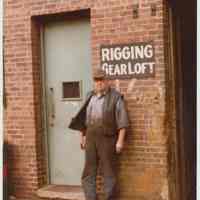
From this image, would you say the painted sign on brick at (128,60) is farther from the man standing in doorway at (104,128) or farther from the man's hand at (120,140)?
the man's hand at (120,140)

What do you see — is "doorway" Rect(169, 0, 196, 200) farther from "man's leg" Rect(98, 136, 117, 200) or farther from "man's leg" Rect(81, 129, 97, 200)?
"man's leg" Rect(81, 129, 97, 200)

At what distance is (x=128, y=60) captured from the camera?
6.60m

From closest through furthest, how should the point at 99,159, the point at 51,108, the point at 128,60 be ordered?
the point at 99,159 < the point at 128,60 < the point at 51,108

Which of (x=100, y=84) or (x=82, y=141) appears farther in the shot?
(x=82, y=141)

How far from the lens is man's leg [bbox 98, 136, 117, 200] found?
635cm

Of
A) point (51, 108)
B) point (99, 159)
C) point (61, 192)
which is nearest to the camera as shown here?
point (99, 159)

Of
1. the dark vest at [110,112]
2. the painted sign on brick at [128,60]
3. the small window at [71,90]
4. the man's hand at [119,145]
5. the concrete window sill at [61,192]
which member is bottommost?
the concrete window sill at [61,192]

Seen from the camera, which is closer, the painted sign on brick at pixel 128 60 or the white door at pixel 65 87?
the painted sign on brick at pixel 128 60

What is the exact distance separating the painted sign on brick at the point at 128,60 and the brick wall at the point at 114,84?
78 mm

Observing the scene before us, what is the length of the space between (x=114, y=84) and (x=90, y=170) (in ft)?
3.95

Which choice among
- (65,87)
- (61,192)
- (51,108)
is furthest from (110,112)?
(61,192)

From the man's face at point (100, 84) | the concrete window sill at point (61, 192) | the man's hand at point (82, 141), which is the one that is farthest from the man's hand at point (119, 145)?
the concrete window sill at point (61, 192)

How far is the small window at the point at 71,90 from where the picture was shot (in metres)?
7.20

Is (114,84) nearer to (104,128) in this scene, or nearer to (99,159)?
(104,128)
